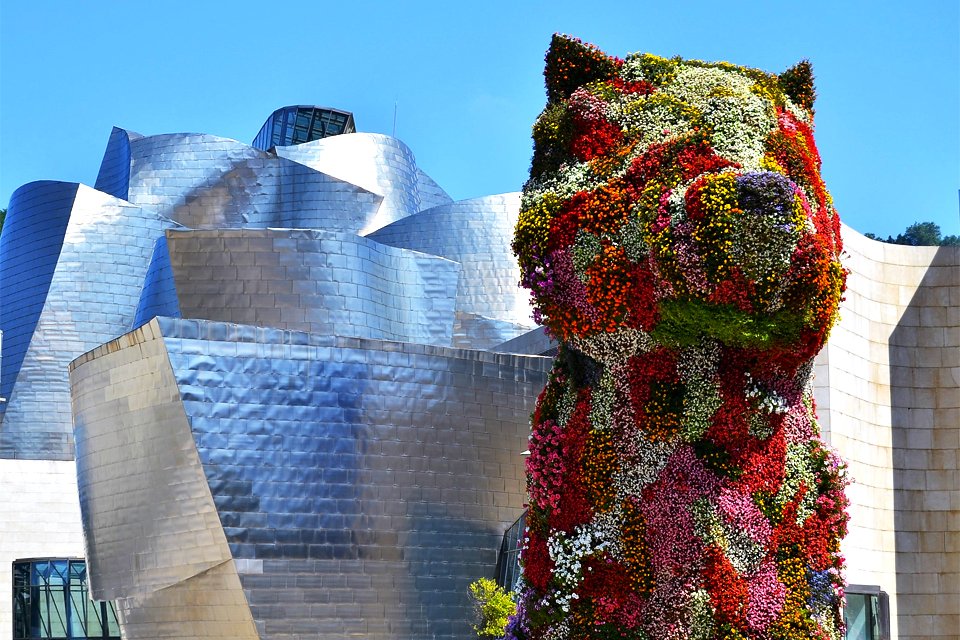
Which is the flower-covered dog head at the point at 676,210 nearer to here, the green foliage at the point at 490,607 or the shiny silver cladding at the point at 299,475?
the shiny silver cladding at the point at 299,475

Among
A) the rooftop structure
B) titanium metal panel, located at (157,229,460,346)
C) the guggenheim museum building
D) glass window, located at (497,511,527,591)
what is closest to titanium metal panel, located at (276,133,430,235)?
the rooftop structure

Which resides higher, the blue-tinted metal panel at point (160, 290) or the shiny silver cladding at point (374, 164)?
the shiny silver cladding at point (374, 164)

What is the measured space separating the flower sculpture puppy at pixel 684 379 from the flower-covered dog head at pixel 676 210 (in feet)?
0.08

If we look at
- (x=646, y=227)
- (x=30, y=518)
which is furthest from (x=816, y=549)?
(x=30, y=518)

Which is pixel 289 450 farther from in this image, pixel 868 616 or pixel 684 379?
pixel 868 616

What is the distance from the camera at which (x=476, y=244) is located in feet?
124

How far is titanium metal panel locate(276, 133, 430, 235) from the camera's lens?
40250 millimetres

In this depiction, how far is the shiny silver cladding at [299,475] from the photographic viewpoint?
71.3ft

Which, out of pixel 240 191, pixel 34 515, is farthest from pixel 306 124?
pixel 34 515

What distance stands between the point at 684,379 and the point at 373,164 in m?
27.3

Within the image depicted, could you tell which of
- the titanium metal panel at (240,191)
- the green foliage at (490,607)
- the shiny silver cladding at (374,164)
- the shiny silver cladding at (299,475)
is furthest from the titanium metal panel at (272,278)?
the shiny silver cladding at (374,164)

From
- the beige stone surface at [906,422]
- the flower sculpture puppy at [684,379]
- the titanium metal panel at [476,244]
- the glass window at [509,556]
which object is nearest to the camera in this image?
the flower sculpture puppy at [684,379]

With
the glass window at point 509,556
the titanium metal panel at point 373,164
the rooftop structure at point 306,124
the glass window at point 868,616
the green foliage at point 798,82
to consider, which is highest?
the rooftop structure at point 306,124

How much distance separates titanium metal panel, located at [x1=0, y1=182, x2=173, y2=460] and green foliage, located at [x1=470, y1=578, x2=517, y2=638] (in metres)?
17.6
